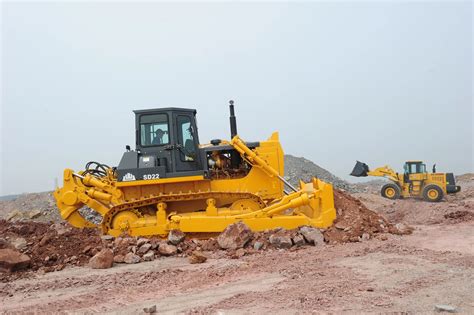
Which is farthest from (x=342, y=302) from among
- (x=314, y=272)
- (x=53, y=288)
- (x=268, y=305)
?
(x=53, y=288)

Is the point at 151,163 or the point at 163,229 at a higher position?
the point at 151,163

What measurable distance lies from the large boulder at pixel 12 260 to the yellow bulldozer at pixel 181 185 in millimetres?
1836

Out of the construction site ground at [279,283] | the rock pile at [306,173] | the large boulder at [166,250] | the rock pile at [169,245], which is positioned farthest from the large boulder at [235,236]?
the rock pile at [306,173]

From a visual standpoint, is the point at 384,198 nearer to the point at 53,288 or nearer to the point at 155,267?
the point at 155,267

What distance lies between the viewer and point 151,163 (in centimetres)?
858

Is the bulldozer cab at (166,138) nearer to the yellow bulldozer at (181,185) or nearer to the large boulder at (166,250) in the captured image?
the yellow bulldozer at (181,185)

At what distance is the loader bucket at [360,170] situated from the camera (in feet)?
70.2

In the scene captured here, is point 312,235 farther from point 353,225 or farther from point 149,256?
point 149,256

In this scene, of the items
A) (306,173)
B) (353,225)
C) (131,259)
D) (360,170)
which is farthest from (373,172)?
(131,259)

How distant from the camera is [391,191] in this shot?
20000 mm

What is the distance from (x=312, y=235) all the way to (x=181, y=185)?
294 cm

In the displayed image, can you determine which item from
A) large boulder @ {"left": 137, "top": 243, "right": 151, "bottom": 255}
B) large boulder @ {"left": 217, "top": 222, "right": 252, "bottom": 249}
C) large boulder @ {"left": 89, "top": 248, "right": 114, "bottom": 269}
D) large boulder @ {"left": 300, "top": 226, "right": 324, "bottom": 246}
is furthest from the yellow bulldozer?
large boulder @ {"left": 89, "top": 248, "right": 114, "bottom": 269}

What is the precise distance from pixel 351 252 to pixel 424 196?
1399 centimetres

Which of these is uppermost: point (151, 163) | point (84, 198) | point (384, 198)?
point (151, 163)
